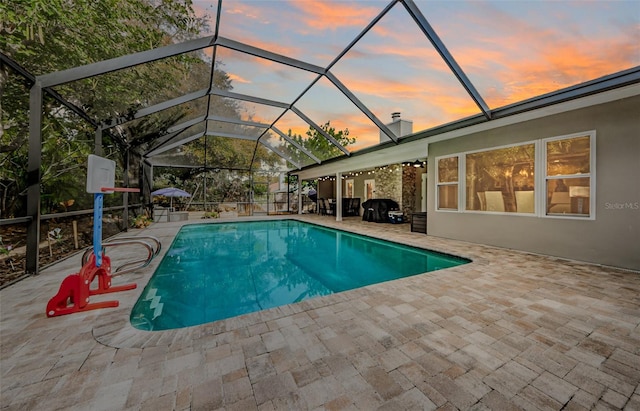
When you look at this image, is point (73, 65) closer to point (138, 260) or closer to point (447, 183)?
point (138, 260)

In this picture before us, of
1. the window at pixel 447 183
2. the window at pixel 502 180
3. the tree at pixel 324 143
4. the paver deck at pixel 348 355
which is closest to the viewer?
the paver deck at pixel 348 355

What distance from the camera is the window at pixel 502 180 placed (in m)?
5.30

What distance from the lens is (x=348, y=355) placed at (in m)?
1.87

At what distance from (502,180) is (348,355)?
19.1 ft

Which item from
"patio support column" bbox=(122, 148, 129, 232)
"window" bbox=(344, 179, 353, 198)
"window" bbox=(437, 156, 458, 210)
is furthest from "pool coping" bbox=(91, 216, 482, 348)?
"window" bbox=(344, 179, 353, 198)

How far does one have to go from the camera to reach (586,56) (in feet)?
12.9

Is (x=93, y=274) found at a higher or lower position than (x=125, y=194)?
lower

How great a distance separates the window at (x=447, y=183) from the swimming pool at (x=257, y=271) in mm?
1854

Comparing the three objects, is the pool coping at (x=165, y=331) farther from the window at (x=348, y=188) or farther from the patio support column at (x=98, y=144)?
the window at (x=348, y=188)

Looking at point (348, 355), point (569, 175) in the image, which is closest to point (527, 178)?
point (569, 175)

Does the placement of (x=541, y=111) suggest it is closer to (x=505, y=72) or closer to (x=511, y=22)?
(x=505, y=72)

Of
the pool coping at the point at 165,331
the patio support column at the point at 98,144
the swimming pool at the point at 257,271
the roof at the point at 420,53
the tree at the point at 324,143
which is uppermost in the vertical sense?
the tree at the point at 324,143

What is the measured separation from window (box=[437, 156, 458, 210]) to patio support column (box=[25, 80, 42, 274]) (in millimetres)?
8179

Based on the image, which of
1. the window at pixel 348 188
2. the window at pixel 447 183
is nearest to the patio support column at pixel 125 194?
the window at pixel 447 183
